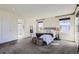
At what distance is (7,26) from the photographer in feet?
15.1

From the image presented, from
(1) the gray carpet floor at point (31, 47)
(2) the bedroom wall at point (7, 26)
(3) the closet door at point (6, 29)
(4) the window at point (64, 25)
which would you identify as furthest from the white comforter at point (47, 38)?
(3) the closet door at point (6, 29)

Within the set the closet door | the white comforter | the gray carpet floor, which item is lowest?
the gray carpet floor

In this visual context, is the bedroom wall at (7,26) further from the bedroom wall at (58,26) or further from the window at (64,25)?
the window at (64,25)

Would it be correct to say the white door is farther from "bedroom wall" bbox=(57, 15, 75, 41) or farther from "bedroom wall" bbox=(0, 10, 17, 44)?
"bedroom wall" bbox=(57, 15, 75, 41)

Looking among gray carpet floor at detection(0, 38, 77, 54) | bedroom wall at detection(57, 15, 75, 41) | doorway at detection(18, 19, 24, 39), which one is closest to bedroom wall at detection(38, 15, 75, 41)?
bedroom wall at detection(57, 15, 75, 41)

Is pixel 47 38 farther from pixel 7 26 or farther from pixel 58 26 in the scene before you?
pixel 7 26

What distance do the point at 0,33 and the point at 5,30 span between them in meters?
0.24

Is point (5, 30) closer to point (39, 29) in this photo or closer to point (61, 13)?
point (39, 29)

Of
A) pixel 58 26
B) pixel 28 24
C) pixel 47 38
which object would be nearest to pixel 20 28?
pixel 28 24

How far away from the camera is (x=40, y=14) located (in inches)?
162

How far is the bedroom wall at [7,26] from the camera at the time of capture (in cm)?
441

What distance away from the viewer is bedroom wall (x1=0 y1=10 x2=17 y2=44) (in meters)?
4.41

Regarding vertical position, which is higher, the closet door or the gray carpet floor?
the closet door
